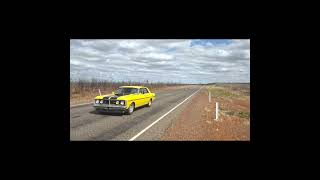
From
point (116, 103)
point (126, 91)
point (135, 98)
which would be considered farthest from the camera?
point (126, 91)

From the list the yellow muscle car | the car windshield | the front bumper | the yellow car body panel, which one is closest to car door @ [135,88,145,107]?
the yellow car body panel

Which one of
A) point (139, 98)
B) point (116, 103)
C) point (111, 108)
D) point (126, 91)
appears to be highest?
point (126, 91)

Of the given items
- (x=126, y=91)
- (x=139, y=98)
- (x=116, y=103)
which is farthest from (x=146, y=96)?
(x=116, y=103)

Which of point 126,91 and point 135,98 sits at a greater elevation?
point 126,91

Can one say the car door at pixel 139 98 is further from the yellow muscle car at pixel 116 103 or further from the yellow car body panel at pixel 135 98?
the yellow muscle car at pixel 116 103

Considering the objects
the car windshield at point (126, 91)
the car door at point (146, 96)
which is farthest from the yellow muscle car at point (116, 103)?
the car door at point (146, 96)

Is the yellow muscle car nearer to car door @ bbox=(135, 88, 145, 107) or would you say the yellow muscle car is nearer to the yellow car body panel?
the yellow car body panel

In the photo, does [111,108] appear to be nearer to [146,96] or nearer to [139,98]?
[139,98]

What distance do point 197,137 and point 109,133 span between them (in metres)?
2.98

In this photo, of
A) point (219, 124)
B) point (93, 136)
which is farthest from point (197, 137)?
point (93, 136)

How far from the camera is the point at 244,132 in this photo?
8.04 metres

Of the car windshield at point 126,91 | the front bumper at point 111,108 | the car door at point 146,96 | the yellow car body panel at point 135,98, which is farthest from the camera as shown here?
the car door at point 146,96

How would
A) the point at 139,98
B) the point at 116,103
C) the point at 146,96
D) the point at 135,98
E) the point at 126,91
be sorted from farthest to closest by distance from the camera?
the point at 146,96
the point at 139,98
the point at 126,91
the point at 135,98
the point at 116,103

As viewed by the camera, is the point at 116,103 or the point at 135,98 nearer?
the point at 116,103
